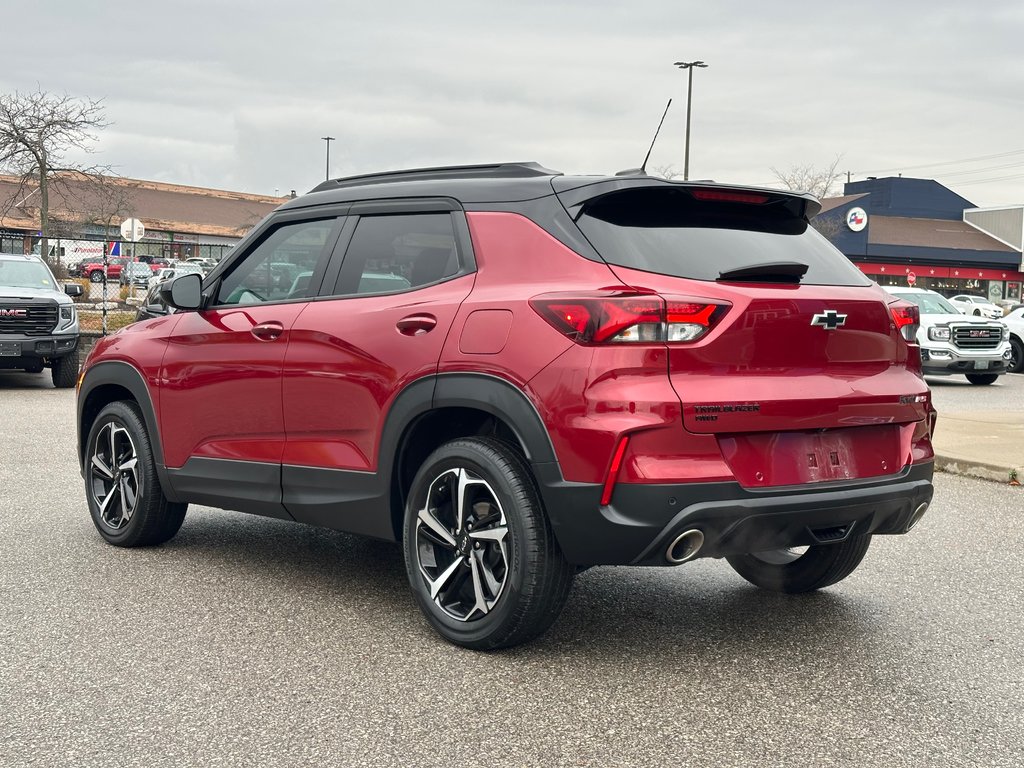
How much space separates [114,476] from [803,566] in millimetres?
3589

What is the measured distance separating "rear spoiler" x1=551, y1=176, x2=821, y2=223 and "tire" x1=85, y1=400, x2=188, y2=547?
2844 millimetres

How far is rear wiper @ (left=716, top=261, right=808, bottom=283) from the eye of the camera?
4305 millimetres

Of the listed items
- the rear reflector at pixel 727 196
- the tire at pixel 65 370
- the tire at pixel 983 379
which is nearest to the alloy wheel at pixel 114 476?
the rear reflector at pixel 727 196

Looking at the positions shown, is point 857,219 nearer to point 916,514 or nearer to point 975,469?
point 975,469

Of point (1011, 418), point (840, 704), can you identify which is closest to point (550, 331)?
point (840, 704)

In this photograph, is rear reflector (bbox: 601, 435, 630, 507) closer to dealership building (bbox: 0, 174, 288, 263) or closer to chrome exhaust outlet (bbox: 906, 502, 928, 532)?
chrome exhaust outlet (bbox: 906, 502, 928, 532)

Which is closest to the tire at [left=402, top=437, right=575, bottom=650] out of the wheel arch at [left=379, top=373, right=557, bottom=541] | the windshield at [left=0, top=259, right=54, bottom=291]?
the wheel arch at [left=379, top=373, right=557, bottom=541]

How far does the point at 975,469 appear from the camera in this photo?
31.3ft

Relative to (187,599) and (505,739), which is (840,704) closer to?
(505,739)

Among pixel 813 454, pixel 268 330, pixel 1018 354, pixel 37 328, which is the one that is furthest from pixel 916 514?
pixel 1018 354

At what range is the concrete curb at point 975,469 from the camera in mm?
9242

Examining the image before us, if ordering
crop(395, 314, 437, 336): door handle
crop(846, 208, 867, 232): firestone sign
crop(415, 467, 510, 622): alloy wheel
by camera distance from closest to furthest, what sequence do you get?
crop(415, 467, 510, 622): alloy wheel → crop(395, 314, 437, 336): door handle → crop(846, 208, 867, 232): firestone sign

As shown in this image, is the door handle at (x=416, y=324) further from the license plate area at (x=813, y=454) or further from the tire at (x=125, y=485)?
the tire at (x=125, y=485)

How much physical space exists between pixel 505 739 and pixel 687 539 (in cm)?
92
